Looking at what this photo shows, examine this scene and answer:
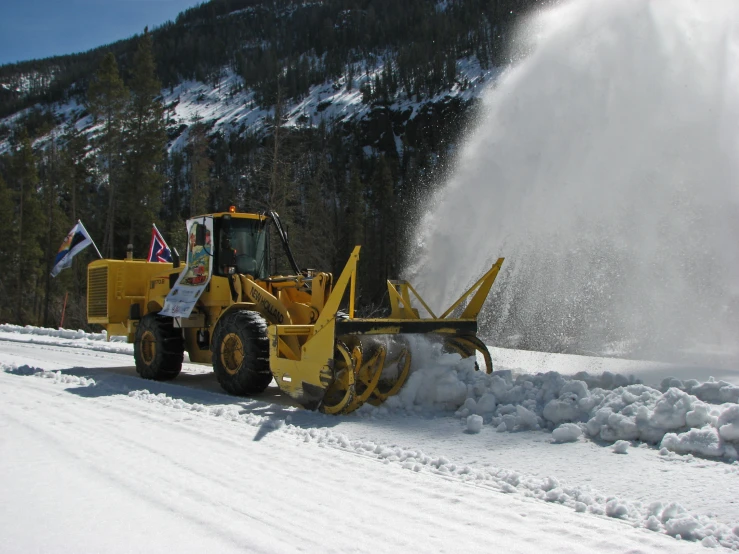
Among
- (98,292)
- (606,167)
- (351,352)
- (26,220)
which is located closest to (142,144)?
(26,220)

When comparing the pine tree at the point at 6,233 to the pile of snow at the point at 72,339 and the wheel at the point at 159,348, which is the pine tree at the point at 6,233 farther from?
the wheel at the point at 159,348

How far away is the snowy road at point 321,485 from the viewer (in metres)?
3.36

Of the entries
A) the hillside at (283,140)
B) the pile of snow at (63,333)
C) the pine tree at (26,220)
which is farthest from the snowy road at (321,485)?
the pine tree at (26,220)

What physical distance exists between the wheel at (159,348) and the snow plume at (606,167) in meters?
3.98

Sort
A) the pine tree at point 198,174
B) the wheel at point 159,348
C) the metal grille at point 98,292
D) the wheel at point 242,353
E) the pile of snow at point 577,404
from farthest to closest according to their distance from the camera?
the pine tree at point 198,174
the metal grille at point 98,292
the wheel at point 159,348
the wheel at point 242,353
the pile of snow at point 577,404

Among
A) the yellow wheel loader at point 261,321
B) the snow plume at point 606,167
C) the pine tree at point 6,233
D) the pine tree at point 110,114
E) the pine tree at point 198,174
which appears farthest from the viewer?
the pine tree at point 6,233

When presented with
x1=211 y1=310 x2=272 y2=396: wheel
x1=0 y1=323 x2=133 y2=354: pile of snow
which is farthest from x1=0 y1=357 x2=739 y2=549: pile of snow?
x1=0 y1=323 x2=133 y2=354: pile of snow

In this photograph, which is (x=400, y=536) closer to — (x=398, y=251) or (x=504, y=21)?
(x=398, y=251)

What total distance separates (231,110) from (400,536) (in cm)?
17358

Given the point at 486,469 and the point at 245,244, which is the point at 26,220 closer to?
the point at 245,244

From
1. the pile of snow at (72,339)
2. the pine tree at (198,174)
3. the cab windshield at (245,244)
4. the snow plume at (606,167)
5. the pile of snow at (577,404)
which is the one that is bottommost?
the pile of snow at (72,339)

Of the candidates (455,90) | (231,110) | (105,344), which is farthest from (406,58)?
(105,344)

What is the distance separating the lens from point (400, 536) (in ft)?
11.1

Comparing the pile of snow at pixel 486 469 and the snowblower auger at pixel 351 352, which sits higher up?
the snowblower auger at pixel 351 352
